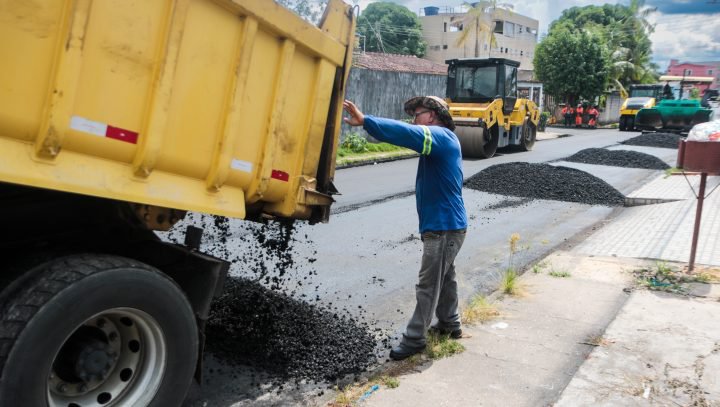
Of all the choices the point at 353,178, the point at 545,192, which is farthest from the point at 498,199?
the point at 353,178

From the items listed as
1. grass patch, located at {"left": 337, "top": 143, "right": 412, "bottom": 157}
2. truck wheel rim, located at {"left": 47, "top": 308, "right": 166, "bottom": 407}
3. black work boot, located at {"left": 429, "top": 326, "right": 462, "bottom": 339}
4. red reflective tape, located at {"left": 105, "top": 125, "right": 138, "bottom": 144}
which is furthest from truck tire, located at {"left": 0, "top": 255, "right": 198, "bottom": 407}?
grass patch, located at {"left": 337, "top": 143, "right": 412, "bottom": 157}

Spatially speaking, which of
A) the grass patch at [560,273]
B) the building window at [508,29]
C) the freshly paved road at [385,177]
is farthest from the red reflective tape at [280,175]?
the building window at [508,29]

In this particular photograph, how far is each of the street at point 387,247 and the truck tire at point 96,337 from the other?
2.11 ft

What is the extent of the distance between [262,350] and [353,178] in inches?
358

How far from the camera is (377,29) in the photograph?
73312 mm

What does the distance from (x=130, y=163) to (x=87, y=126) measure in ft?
0.83

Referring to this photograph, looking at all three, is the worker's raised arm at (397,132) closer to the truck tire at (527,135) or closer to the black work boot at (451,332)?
the black work boot at (451,332)

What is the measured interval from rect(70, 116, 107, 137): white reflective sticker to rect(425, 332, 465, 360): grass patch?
8.55 ft

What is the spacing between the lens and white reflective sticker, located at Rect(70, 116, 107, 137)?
2.37 meters

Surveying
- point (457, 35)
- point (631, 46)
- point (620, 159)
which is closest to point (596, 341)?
point (620, 159)

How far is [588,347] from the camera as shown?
14.2 feet

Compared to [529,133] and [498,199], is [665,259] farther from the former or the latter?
[529,133]

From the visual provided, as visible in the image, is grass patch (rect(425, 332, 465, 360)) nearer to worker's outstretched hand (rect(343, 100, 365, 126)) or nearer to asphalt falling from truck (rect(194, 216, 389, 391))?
asphalt falling from truck (rect(194, 216, 389, 391))

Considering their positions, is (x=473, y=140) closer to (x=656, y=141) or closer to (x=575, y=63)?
(x=656, y=141)
